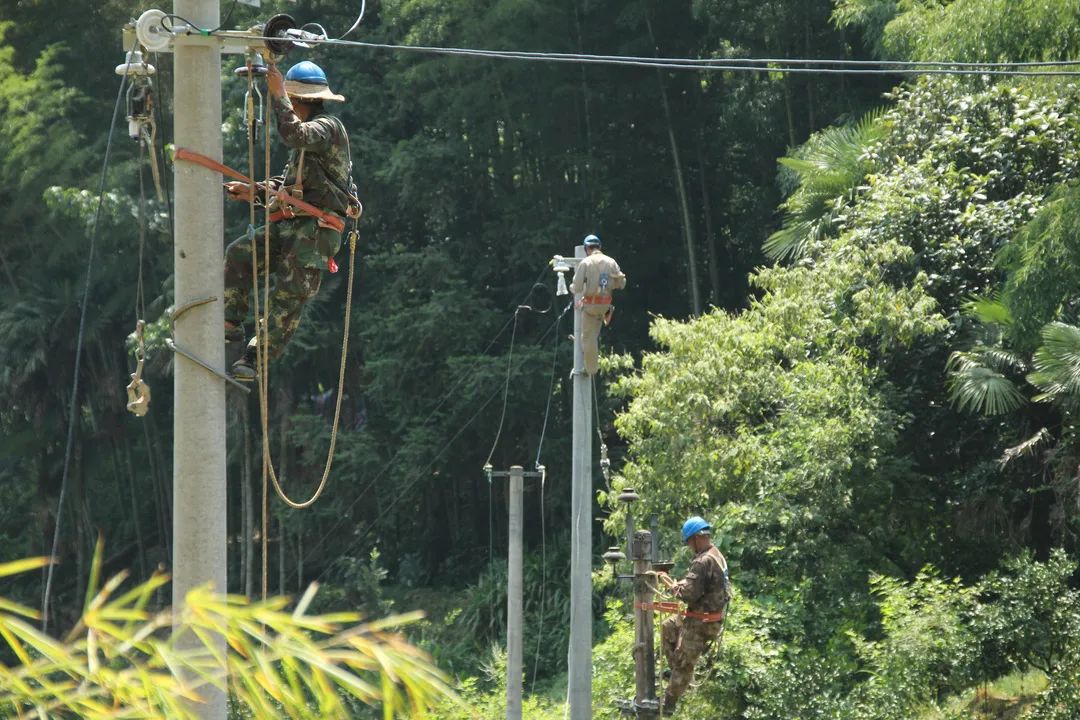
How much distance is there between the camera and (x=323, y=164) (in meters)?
5.91

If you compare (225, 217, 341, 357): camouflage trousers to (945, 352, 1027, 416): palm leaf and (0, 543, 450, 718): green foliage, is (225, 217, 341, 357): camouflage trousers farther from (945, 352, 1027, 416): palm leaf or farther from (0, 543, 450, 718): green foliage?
(945, 352, 1027, 416): palm leaf

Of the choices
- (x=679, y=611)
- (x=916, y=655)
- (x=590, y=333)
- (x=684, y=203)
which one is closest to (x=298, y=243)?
(x=679, y=611)

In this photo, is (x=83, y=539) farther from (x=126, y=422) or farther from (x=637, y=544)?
(x=637, y=544)

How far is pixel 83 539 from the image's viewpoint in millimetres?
26391

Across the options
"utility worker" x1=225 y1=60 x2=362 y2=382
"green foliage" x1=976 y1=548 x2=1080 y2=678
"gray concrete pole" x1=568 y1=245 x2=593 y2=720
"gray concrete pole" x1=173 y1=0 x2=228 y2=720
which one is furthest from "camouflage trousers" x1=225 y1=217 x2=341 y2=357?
"green foliage" x1=976 y1=548 x2=1080 y2=678

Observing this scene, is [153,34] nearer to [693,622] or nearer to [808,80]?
[693,622]

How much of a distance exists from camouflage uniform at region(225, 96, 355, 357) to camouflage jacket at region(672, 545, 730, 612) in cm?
472

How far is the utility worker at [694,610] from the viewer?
399 inches

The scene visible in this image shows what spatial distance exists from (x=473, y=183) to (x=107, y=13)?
655 cm

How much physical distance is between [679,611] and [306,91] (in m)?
5.51

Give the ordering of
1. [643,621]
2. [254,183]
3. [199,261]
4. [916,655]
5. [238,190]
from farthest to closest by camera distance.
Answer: [916,655]
[643,621]
[238,190]
[254,183]
[199,261]

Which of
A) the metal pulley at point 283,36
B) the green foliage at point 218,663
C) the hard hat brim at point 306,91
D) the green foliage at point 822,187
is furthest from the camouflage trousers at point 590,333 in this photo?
the green foliage at point 218,663

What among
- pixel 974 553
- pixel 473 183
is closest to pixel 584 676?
pixel 974 553

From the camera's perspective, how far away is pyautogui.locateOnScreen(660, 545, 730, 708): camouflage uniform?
10117 mm
